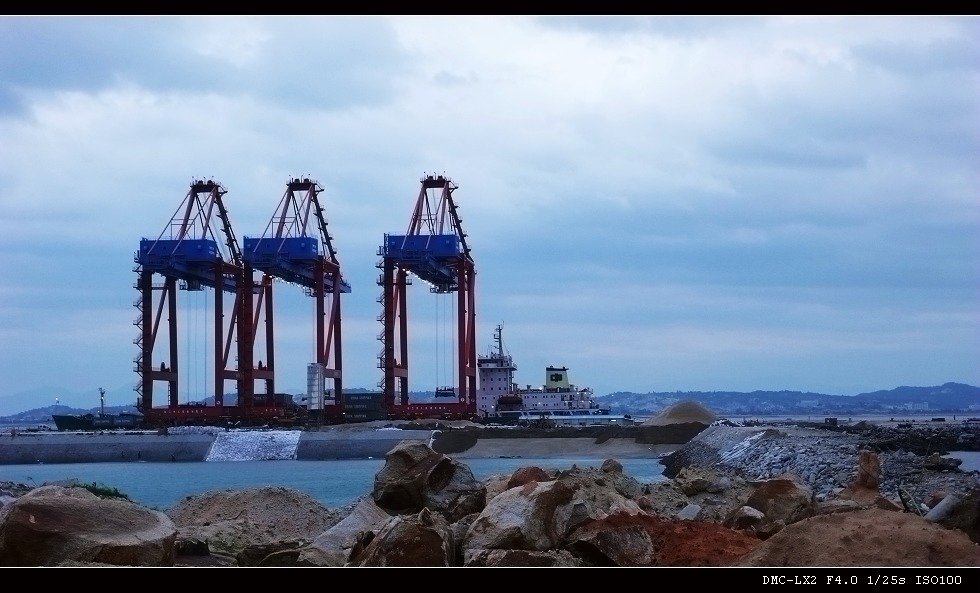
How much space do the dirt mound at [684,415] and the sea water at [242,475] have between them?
772 cm

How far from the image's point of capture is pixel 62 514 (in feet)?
28.7

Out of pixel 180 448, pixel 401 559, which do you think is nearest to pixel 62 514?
pixel 401 559

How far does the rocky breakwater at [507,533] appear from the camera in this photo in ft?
25.1

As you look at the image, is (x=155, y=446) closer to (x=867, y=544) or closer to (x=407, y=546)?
(x=407, y=546)

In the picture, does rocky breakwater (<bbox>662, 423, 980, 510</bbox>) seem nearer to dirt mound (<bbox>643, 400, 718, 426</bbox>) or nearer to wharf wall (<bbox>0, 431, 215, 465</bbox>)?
dirt mound (<bbox>643, 400, 718, 426</bbox>)

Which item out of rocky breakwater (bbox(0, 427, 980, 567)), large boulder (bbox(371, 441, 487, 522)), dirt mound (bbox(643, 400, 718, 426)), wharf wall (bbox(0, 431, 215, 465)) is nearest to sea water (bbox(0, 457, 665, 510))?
wharf wall (bbox(0, 431, 215, 465))

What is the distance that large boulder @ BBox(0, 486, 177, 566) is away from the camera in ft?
28.0

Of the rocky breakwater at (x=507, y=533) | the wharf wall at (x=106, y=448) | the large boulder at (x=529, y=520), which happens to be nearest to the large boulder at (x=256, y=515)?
the rocky breakwater at (x=507, y=533)

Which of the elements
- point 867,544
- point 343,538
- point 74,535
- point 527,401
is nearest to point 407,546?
point 343,538

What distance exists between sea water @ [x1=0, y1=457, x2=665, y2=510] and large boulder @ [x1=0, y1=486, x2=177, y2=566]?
43.1ft

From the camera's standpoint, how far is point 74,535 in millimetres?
8625

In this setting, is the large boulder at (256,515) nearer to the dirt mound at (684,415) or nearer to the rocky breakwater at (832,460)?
the rocky breakwater at (832,460)
